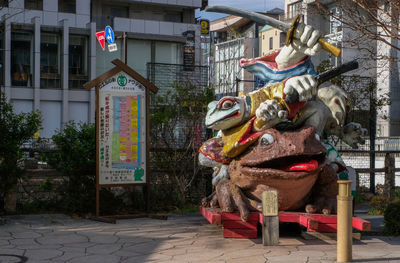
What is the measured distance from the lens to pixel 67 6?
31547mm

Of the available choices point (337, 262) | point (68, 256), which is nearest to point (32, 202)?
point (68, 256)

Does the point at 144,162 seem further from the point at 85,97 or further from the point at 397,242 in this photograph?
the point at 85,97

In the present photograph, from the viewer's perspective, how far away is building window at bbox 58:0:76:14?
3138cm

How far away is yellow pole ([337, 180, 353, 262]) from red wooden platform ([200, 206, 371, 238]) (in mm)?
882

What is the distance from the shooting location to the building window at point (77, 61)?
3100cm

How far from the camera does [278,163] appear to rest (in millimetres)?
7102

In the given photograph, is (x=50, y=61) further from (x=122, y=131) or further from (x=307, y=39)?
(x=307, y=39)

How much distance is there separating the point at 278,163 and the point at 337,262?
1.65 m

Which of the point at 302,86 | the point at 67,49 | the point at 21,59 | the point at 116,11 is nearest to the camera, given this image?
the point at 302,86

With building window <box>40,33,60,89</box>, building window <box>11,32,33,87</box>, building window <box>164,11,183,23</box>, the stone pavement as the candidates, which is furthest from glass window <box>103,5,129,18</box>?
the stone pavement

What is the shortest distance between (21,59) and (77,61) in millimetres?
3052

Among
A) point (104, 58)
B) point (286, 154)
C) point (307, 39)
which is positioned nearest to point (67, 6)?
point (104, 58)

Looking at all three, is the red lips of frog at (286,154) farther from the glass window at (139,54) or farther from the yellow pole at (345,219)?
the glass window at (139,54)

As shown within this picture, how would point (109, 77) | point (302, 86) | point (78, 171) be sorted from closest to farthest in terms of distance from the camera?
point (302, 86)
point (109, 77)
point (78, 171)
